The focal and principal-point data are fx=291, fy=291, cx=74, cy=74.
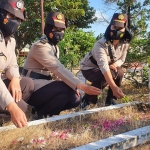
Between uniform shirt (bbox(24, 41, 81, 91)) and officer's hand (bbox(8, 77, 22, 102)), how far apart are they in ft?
1.23

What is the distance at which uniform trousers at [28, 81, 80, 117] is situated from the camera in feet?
10.2

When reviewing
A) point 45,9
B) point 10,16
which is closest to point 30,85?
point 10,16

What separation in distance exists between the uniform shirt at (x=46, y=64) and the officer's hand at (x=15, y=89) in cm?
38

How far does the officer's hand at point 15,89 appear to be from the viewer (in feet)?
8.59

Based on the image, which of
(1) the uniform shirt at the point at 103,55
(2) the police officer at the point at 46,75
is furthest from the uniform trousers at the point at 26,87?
(1) the uniform shirt at the point at 103,55

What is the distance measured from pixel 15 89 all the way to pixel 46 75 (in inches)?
30.5

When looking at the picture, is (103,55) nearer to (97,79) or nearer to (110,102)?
(97,79)

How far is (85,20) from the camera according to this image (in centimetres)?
2342

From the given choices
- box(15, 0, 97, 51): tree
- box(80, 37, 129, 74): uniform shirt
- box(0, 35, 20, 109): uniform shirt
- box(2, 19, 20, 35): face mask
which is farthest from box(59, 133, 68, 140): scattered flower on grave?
box(15, 0, 97, 51): tree

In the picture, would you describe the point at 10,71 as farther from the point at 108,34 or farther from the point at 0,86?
the point at 108,34

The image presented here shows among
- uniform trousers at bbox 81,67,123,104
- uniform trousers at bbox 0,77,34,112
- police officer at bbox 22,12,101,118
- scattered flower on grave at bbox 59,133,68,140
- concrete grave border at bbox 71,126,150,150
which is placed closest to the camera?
concrete grave border at bbox 71,126,150,150

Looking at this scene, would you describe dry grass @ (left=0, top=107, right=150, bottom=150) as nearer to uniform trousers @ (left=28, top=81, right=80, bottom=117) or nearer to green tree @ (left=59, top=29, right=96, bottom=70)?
uniform trousers @ (left=28, top=81, right=80, bottom=117)

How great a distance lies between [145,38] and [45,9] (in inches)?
508

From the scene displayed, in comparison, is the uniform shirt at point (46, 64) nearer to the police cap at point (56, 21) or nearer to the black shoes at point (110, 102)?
the police cap at point (56, 21)
